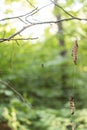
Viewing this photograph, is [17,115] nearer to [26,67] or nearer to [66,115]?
[66,115]

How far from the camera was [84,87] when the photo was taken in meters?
3.96

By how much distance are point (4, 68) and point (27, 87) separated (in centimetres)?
42

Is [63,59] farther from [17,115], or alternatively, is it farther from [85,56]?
→ [17,115]

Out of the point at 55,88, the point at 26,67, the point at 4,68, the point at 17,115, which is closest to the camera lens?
the point at 17,115

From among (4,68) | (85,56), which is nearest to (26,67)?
(4,68)

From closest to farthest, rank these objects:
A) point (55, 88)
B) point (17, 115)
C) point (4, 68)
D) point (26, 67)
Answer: point (17, 115), point (4, 68), point (26, 67), point (55, 88)

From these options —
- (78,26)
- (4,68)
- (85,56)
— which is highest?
(78,26)

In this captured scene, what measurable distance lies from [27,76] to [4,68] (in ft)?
1.36

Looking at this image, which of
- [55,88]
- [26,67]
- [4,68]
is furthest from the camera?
[55,88]

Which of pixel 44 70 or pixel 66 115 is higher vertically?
pixel 44 70

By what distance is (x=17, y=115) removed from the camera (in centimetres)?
314

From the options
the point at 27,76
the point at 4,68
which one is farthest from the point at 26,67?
the point at 4,68

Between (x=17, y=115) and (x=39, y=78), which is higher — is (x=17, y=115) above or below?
below

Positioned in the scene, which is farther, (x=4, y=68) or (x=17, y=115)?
(x=4, y=68)
